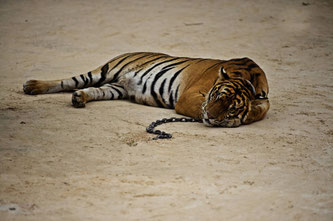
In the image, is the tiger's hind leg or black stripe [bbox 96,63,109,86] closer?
the tiger's hind leg

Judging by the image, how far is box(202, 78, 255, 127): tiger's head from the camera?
4289 mm

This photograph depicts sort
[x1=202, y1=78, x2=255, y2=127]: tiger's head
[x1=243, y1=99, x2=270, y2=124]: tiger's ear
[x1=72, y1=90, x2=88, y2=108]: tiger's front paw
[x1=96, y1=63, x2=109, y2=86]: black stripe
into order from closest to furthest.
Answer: [x1=202, y1=78, x2=255, y2=127]: tiger's head → [x1=243, y1=99, x2=270, y2=124]: tiger's ear → [x1=72, y1=90, x2=88, y2=108]: tiger's front paw → [x1=96, y1=63, x2=109, y2=86]: black stripe

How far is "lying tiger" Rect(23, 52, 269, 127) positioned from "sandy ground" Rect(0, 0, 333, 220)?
0.49 ft

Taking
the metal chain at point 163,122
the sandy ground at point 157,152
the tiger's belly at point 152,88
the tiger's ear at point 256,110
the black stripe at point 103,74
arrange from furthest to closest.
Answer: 1. the black stripe at point 103,74
2. the tiger's belly at point 152,88
3. the tiger's ear at point 256,110
4. the metal chain at point 163,122
5. the sandy ground at point 157,152

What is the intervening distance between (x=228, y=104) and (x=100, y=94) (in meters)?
1.79

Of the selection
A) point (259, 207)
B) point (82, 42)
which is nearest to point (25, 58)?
point (82, 42)

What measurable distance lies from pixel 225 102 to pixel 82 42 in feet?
16.4

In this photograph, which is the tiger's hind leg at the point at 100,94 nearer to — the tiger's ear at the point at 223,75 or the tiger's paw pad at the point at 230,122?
the tiger's ear at the point at 223,75

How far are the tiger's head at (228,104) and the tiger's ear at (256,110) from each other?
0.07 metres

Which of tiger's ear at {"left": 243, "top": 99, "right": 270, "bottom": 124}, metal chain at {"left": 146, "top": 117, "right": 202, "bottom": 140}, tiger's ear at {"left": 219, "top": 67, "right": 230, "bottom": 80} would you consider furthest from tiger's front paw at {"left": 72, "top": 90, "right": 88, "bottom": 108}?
tiger's ear at {"left": 243, "top": 99, "right": 270, "bottom": 124}

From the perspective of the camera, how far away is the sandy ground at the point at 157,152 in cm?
281

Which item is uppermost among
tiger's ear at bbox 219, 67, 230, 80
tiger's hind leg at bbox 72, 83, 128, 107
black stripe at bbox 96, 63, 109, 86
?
tiger's ear at bbox 219, 67, 230, 80

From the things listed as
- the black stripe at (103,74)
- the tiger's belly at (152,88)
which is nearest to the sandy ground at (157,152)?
the tiger's belly at (152,88)

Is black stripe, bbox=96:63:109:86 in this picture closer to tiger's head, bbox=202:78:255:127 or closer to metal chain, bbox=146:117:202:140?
metal chain, bbox=146:117:202:140
